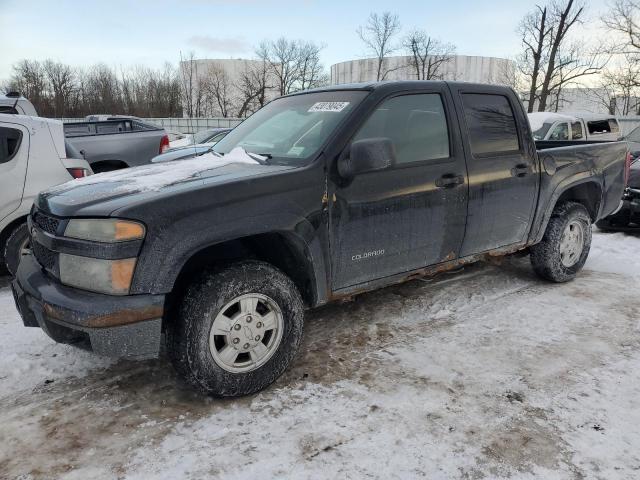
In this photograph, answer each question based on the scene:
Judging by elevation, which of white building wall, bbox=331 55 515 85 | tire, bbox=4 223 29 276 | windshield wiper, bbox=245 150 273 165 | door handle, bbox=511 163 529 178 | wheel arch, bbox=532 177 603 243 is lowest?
tire, bbox=4 223 29 276

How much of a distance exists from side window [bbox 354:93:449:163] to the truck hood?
2.56 feet

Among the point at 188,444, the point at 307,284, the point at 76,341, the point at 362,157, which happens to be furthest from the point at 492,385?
the point at 76,341

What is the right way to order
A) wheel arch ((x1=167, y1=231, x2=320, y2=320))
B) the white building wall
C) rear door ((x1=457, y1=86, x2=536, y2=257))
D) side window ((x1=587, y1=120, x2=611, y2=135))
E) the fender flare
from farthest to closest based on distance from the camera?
the white building wall → side window ((x1=587, y1=120, x2=611, y2=135)) → the fender flare → rear door ((x1=457, y1=86, x2=536, y2=257)) → wheel arch ((x1=167, y1=231, x2=320, y2=320))

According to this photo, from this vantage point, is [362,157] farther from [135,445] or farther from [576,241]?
[576,241]

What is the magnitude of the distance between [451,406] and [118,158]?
664 centimetres

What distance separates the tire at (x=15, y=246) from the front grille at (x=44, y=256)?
2.15m

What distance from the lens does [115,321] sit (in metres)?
2.38

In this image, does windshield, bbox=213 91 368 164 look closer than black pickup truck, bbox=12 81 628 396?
No

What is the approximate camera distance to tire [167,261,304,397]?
2574mm

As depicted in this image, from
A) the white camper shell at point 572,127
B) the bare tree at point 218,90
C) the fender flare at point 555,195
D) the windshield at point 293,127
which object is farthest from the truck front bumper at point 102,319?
the bare tree at point 218,90

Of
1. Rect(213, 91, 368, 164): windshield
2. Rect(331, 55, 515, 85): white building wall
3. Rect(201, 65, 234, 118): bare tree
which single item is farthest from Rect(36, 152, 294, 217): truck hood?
Rect(201, 65, 234, 118): bare tree

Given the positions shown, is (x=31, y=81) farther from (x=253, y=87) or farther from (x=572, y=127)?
(x=572, y=127)

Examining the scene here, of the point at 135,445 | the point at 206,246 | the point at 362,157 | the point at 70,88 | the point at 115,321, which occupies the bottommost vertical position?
the point at 135,445

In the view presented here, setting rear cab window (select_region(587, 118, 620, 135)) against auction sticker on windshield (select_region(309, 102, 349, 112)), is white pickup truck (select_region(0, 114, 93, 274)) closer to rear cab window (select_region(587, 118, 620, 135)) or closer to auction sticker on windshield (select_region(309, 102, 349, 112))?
auction sticker on windshield (select_region(309, 102, 349, 112))
